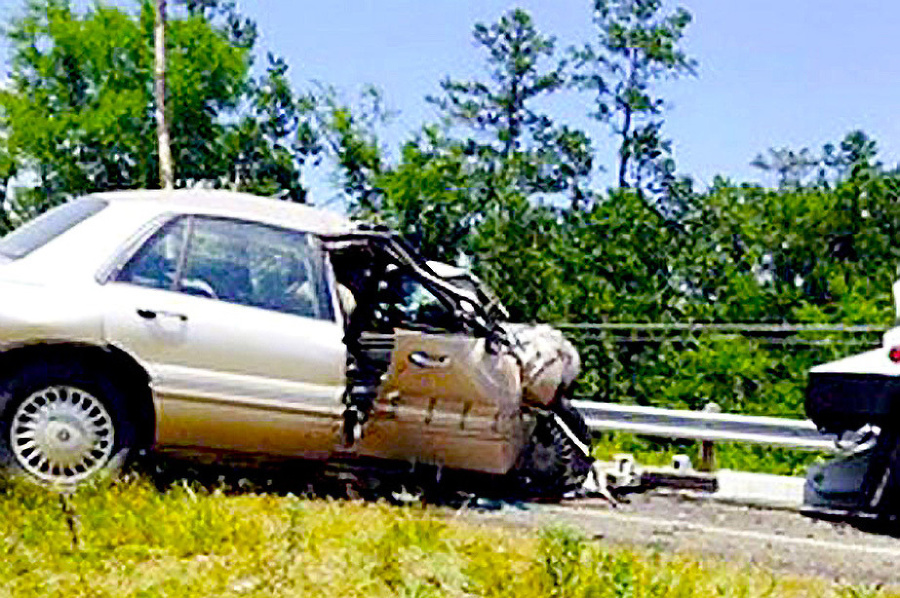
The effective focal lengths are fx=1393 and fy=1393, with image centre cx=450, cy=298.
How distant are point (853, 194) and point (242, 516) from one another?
37964mm

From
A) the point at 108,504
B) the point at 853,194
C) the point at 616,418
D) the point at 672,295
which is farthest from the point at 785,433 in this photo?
the point at 853,194

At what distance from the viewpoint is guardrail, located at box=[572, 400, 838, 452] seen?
980 cm

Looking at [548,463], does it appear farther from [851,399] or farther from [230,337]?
[230,337]

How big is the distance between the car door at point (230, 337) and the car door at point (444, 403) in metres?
0.37

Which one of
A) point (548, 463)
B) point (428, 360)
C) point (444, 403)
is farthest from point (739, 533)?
point (428, 360)

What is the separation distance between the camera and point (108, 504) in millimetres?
6000

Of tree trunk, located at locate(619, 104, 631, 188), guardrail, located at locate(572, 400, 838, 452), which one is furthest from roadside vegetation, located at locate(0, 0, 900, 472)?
guardrail, located at locate(572, 400, 838, 452)

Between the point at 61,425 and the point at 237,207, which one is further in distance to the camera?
the point at 237,207

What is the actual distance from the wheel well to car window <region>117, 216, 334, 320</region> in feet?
1.38

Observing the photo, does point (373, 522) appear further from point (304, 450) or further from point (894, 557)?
→ point (894, 557)

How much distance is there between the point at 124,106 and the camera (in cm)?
4678

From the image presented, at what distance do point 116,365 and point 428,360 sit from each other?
1695 mm

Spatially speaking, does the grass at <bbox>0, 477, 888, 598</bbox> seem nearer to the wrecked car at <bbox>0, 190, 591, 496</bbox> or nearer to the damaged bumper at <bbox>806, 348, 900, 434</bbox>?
the wrecked car at <bbox>0, 190, 591, 496</bbox>

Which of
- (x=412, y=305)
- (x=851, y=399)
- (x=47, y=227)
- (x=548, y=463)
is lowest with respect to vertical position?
(x=548, y=463)
